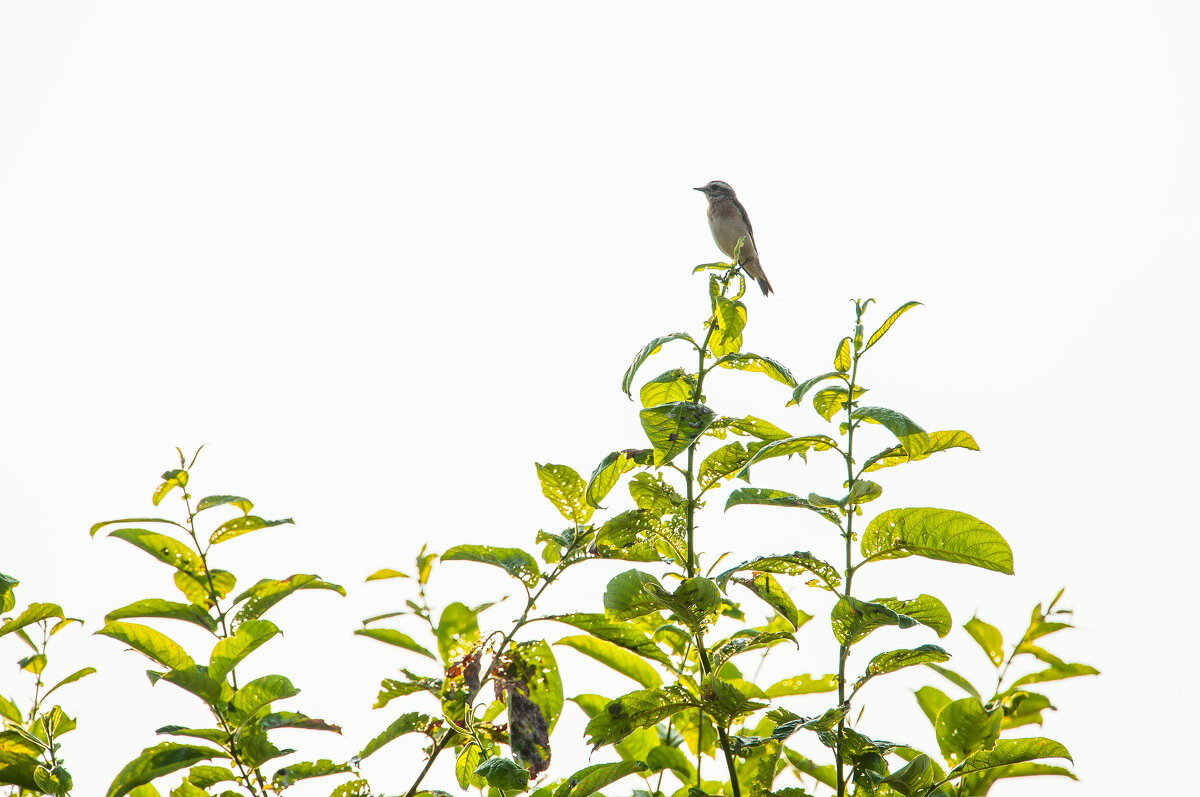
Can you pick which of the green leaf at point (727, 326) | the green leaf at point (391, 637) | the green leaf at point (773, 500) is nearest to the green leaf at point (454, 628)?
the green leaf at point (391, 637)

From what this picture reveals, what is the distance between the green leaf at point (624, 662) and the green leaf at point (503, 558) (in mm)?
342

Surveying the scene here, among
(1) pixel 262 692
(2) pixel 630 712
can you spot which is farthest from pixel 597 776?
(1) pixel 262 692

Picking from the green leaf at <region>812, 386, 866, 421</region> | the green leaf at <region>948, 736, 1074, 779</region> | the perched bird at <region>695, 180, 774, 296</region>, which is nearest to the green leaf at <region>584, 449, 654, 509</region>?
the green leaf at <region>812, 386, 866, 421</region>

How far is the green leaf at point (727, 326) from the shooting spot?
87.5 inches

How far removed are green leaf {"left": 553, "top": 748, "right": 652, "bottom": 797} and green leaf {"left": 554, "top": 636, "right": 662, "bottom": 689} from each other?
14.1 inches

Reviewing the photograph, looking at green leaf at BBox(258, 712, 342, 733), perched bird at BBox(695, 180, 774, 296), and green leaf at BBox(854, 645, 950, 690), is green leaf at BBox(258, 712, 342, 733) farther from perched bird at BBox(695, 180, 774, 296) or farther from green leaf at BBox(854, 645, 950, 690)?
perched bird at BBox(695, 180, 774, 296)

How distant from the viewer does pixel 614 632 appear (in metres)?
2.15

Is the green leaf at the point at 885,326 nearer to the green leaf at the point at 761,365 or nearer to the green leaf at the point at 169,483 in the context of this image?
the green leaf at the point at 761,365

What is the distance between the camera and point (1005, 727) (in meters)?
2.57

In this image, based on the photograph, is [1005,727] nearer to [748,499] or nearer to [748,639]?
[748,639]

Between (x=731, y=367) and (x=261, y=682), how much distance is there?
53.3 inches

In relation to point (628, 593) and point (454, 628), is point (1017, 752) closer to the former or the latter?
point (628, 593)

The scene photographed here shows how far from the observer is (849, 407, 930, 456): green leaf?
69.2 inches

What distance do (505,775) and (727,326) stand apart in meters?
1.14
